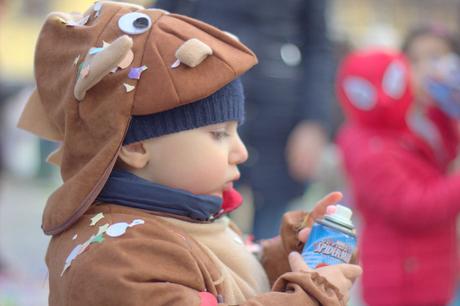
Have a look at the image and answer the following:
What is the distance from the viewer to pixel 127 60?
1.76m

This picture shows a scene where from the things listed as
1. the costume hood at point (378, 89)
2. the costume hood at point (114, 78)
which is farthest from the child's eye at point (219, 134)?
the costume hood at point (378, 89)

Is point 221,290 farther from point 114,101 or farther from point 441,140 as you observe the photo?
point 441,140

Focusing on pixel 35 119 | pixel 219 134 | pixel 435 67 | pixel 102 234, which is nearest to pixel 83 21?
pixel 35 119

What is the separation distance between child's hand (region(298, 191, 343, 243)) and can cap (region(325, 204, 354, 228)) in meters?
0.09

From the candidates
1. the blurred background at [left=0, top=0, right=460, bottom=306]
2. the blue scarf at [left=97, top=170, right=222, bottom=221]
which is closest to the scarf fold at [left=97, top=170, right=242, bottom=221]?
the blue scarf at [left=97, top=170, right=222, bottom=221]

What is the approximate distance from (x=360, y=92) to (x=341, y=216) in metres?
1.69

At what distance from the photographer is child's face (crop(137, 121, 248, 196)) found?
181cm

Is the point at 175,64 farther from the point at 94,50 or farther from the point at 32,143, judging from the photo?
the point at 32,143

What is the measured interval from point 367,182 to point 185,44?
68.4 inches

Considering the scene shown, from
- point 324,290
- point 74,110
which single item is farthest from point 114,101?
point 324,290

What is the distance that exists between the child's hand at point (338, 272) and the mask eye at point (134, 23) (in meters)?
0.62

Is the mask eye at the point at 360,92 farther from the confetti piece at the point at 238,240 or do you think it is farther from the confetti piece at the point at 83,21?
the confetti piece at the point at 83,21

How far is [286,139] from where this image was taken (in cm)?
352

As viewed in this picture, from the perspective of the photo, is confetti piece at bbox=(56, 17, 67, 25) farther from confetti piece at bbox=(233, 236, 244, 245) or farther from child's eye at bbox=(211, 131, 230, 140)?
Result: confetti piece at bbox=(233, 236, 244, 245)
